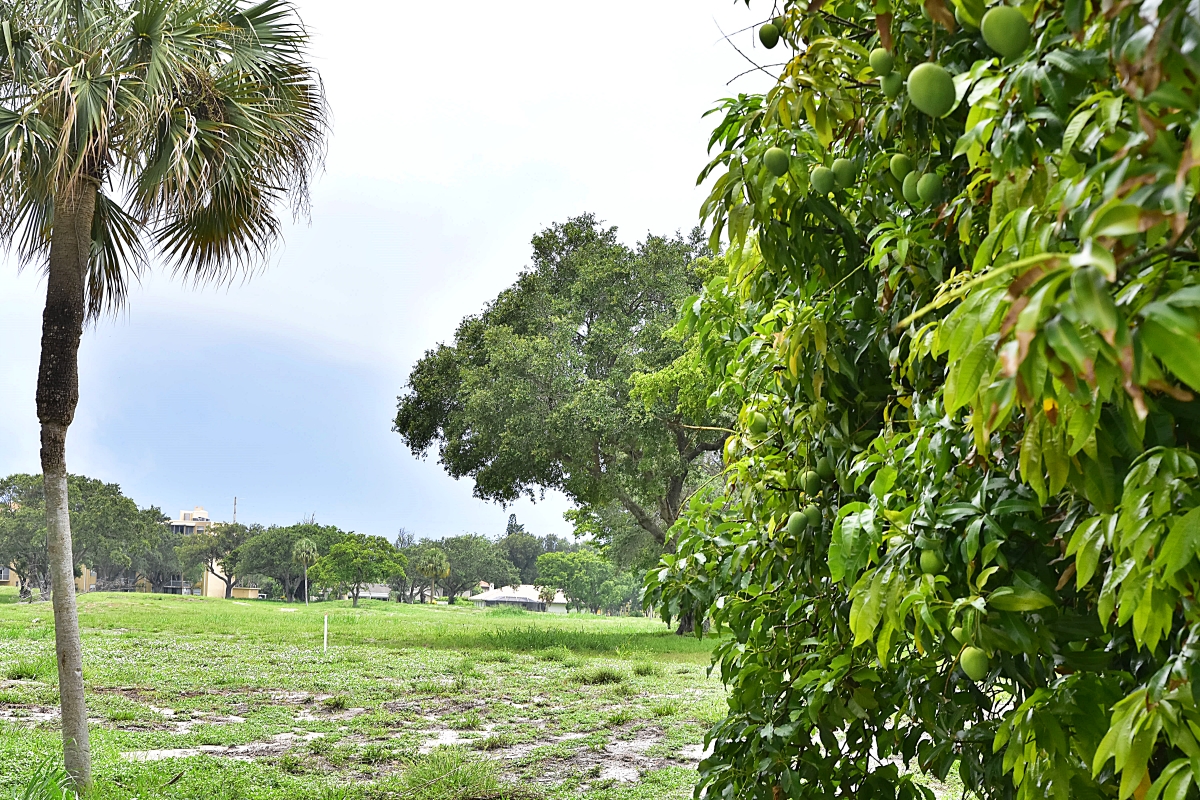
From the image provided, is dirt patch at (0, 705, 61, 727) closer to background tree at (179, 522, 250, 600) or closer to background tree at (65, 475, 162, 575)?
background tree at (65, 475, 162, 575)

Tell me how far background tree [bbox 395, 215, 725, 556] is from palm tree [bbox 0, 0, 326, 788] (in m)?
7.98

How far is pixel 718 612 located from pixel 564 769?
4.50 m

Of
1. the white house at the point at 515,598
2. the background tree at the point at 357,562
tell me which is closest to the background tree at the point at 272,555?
the background tree at the point at 357,562

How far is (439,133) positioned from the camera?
150 ft

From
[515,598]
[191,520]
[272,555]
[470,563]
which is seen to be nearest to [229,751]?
[272,555]

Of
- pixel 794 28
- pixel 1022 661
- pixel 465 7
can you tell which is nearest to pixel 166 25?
pixel 794 28

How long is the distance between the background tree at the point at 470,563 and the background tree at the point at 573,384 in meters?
42.6

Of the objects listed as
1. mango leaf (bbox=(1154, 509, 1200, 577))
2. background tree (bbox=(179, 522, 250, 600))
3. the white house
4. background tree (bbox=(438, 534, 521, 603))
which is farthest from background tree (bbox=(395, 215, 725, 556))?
the white house

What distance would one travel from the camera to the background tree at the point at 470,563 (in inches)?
2345

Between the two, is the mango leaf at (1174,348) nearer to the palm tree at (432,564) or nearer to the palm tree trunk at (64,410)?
the palm tree trunk at (64,410)

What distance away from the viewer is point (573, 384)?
1510 cm

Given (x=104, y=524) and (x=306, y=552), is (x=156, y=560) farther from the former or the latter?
(x=306, y=552)

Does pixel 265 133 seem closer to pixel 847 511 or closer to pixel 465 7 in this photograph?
pixel 847 511

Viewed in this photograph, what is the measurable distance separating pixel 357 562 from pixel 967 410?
1706 inches
